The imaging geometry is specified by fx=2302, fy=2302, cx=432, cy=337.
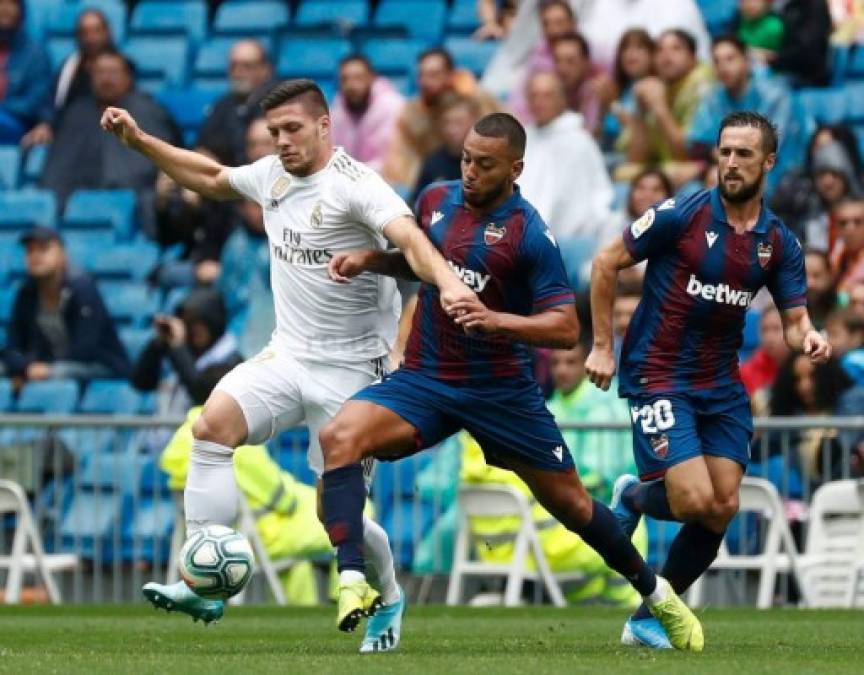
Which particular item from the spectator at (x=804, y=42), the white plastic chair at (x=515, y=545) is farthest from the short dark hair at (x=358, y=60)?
the white plastic chair at (x=515, y=545)

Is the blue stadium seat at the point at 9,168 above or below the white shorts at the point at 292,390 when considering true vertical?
above

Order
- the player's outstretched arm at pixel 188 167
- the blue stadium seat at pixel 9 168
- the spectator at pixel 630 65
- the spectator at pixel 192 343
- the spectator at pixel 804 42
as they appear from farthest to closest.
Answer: the blue stadium seat at pixel 9 168
the spectator at pixel 630 65
the spectator at pixel 804 42
the spectator at pixel 192 343
the player's outstretched arm at pixel 188 167

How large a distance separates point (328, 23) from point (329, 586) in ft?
23.7

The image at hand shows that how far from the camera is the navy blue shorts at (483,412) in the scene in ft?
32.6

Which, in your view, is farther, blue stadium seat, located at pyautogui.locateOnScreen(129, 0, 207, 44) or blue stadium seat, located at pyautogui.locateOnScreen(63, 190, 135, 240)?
blue stadium seat, located at pyautogui.locateOnScreen(129, 0, 207, 44)

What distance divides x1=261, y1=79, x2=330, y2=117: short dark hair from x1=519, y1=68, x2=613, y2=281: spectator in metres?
7.33

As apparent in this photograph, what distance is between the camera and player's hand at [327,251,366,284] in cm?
974

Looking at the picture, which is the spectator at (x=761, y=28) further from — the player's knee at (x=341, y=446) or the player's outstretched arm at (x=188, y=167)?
the player's knee at (x=341, y=446)

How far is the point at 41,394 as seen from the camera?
60.8ft

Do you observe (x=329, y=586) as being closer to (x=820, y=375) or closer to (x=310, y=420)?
(x=820, y=375)

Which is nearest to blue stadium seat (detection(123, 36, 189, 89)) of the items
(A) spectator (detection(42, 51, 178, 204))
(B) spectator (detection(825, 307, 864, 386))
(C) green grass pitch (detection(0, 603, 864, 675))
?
(A) spectator (detection(42, 51, 178, 204))

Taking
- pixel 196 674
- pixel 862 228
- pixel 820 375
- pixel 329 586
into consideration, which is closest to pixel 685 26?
pixel 862 228

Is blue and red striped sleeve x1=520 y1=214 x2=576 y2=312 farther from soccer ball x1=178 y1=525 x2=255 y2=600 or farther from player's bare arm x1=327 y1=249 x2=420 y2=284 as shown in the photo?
soccer ball x1=178 y1=525 x2=255 y2=600

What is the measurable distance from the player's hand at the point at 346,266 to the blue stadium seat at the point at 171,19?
1277 cm
